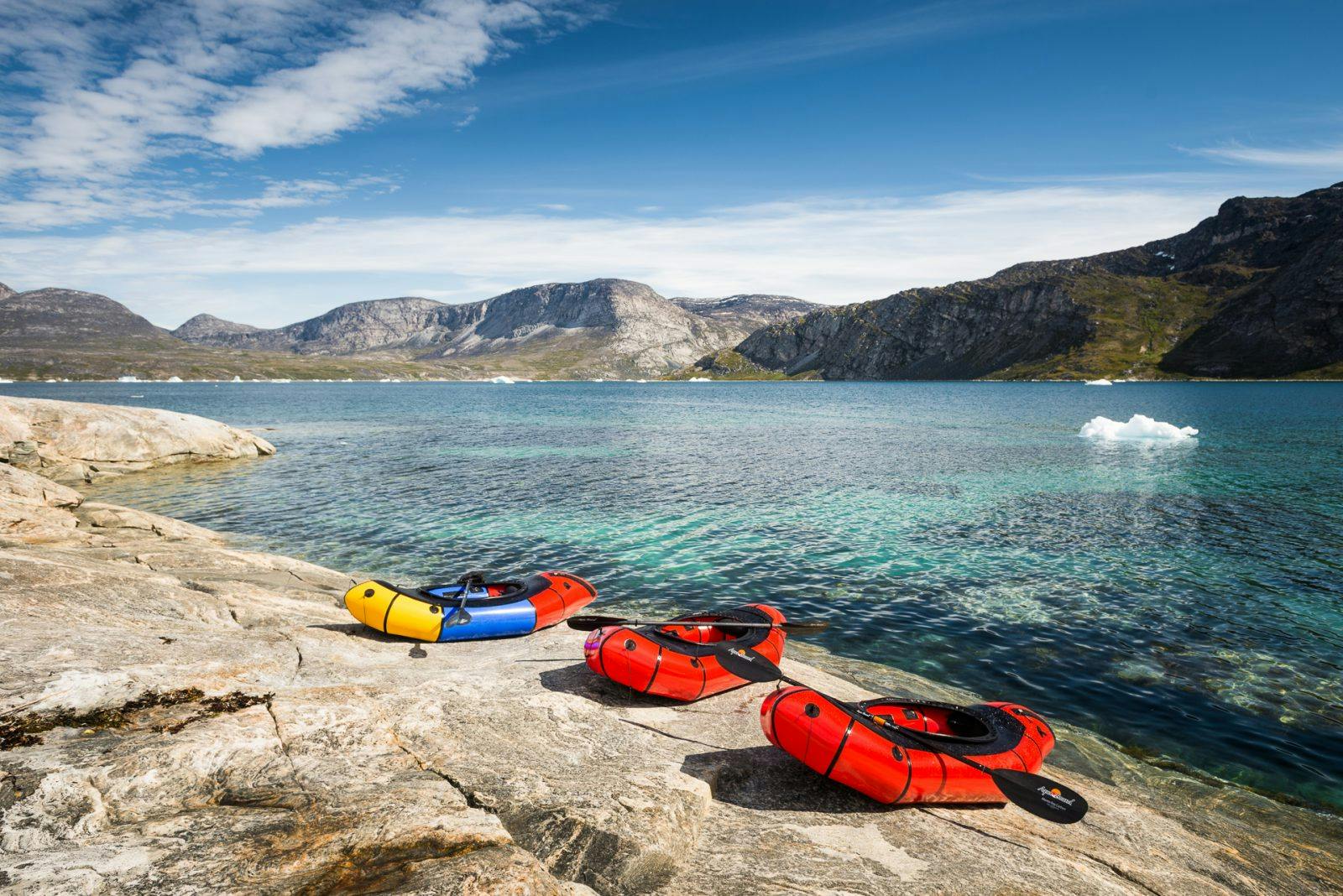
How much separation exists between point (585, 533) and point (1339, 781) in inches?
850

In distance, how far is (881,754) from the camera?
8.63 m

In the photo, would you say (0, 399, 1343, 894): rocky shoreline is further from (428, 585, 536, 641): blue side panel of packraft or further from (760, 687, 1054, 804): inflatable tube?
(428, 585, 536, 641): blue side panel of packraft

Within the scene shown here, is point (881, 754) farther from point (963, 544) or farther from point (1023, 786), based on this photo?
point (963, 544)

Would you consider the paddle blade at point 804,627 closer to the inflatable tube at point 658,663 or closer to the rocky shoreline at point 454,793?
the rocky shoreline at point 454,793

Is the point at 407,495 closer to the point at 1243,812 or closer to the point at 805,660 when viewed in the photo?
the point at 805,660

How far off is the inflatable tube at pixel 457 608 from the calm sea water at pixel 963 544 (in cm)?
378

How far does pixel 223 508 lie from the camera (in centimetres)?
3088

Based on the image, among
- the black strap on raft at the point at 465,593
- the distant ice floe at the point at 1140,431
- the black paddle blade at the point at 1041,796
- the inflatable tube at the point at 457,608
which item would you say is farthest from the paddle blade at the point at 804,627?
the distant ice floe at the point at 1140,431

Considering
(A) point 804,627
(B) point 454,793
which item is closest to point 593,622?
(A) point 804,627

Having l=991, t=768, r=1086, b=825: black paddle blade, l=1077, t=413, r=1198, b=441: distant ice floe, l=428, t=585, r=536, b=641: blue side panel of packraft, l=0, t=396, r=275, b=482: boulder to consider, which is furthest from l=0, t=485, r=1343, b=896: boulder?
l=1077, t=413, r=1198, b=441: distant ice floe

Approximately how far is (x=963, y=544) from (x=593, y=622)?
16970 mm

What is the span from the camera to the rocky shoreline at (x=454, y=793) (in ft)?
19.7

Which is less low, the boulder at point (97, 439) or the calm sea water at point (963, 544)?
the boulder at point (97, 439)

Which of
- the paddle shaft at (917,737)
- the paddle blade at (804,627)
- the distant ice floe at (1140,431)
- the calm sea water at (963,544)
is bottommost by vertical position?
the calm sea water at (963,544)
